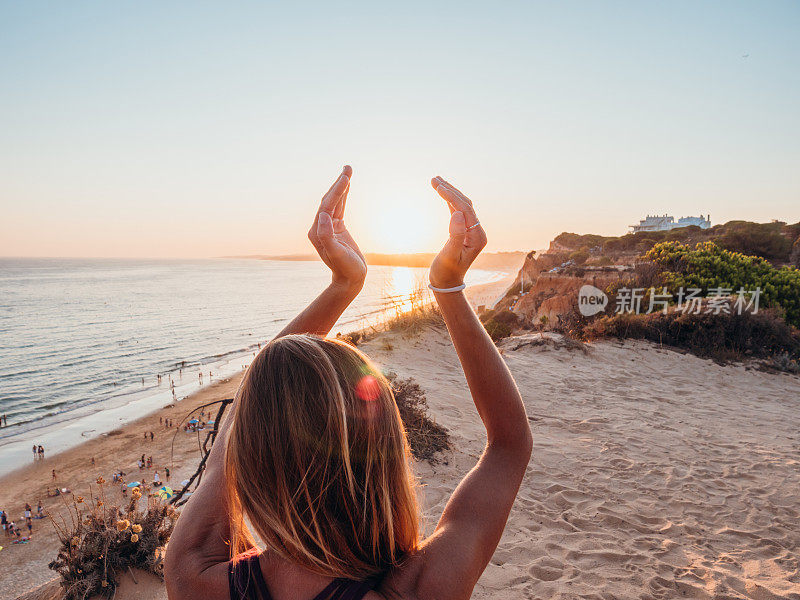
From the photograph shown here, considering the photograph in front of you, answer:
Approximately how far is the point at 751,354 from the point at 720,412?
16.7 feet

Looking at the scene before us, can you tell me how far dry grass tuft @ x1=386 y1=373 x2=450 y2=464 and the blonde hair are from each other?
489cm

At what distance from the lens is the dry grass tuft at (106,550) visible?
10.2ft

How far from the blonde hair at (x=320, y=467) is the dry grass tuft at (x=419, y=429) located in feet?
16.1

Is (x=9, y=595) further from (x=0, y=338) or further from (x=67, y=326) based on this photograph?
(x=67, y=326)

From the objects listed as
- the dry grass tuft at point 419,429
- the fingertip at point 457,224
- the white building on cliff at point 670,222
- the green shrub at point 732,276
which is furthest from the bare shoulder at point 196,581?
the white building on cliff at point 670,222

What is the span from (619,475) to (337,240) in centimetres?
580

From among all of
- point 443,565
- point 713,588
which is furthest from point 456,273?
point 713,588

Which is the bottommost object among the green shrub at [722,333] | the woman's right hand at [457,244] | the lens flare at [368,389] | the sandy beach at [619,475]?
the sandy beach at [619,475]

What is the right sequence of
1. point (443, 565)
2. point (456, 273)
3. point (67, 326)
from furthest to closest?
point (67, 326), point (456, 273), point (443, 565)

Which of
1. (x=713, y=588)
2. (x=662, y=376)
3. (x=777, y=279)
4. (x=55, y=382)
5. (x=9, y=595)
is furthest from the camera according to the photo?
(x=55, y=382)

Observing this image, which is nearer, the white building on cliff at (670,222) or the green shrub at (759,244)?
the green shrub at (759,244)

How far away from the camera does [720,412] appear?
26.9 ft

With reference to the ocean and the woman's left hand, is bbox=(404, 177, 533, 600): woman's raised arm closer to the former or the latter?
the woman's left hand

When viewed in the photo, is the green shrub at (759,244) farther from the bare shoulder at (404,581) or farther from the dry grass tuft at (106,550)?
the bare shoulder at (404,581)
